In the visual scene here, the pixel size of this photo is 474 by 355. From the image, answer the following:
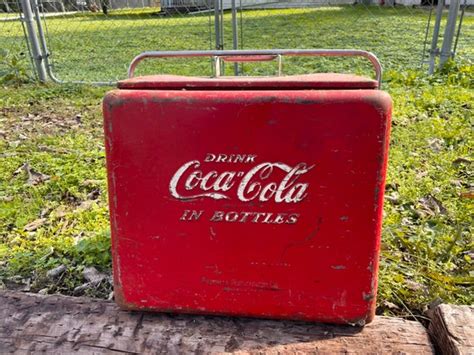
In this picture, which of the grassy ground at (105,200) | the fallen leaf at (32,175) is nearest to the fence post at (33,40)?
the grassy ground at (105,200)

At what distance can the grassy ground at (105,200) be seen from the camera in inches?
71.2

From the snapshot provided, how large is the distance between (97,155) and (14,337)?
1.75m

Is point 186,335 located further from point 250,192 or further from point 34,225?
point 34,225

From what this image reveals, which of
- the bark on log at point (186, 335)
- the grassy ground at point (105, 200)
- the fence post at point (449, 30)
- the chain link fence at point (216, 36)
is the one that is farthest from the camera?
the chain link fence at point (216, 36)

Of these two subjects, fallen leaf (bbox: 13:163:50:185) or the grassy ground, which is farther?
fallen leaf (bbox: 13:163:50:185)

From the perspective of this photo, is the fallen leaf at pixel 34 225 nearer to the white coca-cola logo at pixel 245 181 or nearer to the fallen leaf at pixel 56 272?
the fallen leaf at pixel 56 272

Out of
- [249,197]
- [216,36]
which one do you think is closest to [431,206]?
[249,197]

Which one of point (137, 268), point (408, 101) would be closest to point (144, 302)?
point (137, 268)

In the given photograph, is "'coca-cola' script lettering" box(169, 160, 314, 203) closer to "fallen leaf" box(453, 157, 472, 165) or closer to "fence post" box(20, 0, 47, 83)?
"fallen leaf" box(453, 157, 472, 165)

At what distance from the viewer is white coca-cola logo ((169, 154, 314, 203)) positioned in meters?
1.25

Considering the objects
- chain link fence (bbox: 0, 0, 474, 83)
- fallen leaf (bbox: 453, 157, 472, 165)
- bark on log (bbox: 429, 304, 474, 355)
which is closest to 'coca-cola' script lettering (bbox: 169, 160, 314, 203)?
bark on log (bbox: 429, 304, 474, 355)

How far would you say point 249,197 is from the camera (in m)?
1.27

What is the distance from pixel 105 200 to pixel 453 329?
173 centimetres

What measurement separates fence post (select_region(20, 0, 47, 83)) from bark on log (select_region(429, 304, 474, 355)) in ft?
15.7
